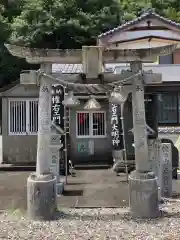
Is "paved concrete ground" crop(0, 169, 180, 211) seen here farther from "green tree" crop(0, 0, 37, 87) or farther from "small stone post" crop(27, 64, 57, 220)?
"green tree" crop(0, 0, 37, 87)

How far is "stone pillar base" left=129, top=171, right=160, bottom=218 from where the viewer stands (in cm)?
812

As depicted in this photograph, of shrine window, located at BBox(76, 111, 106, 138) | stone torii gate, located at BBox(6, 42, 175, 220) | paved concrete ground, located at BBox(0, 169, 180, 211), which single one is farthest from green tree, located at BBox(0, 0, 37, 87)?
stone torii gate, located at BBox(6, 42, 175, 220)

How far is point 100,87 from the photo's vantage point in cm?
850

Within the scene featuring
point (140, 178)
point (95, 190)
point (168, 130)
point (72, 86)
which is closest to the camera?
point (140, 178)

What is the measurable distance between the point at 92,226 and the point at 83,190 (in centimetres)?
374

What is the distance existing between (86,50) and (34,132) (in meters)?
8.48

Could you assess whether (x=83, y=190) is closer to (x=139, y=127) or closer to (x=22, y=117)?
(x=139, y=127)

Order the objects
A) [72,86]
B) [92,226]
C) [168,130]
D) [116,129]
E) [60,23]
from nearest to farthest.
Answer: [92,226]
[72,86]
[116,129]
[168,130]
[60,23]

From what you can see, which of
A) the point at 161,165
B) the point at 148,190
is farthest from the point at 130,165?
the point at 148,190

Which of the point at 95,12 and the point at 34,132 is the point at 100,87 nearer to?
the point at 34,132

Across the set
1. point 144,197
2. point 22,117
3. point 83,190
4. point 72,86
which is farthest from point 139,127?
point 22,117

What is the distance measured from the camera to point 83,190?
11289mm

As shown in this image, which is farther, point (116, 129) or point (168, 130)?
point (168, 130)

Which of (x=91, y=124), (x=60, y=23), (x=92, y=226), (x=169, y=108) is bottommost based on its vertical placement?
(x=92, y=226)
